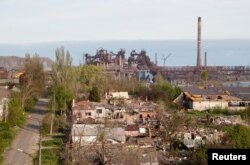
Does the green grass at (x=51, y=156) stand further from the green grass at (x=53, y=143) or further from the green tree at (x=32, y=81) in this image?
the green tree at (x=32, y=81)

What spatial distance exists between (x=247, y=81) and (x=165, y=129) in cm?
2573

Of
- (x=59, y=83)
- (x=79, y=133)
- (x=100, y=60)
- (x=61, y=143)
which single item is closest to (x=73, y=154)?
(x=79, y=133)

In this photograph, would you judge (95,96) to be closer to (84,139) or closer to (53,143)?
(53,143)

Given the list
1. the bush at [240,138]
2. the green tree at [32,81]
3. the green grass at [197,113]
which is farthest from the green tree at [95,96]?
the bush at [240,138]

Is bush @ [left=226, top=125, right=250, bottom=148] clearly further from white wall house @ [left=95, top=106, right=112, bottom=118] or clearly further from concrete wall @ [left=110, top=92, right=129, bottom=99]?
concrete wall @ [left=110, top=92, right=129, bottom=99]

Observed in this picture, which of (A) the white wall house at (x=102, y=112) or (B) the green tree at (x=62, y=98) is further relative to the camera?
(B) the green tree at (x=62, y=98)

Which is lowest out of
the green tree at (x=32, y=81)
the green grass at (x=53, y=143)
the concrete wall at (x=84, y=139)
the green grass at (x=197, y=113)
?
the green grass at (x=53, y=143)

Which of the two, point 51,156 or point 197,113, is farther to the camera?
point 197,113

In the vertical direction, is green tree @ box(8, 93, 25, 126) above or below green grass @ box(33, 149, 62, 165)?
above

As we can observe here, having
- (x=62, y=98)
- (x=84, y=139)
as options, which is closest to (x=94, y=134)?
(x=84, y=139)

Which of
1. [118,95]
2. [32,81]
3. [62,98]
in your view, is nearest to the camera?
[62,98]

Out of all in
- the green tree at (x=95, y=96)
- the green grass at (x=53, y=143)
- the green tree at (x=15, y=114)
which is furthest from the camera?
the green tree at (x=95, y=96)

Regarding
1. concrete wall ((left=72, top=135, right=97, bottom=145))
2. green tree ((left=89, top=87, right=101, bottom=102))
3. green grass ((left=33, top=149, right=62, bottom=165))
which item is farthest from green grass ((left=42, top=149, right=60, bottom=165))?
green tree ((left=89, top=87, right=101, bottom=102))

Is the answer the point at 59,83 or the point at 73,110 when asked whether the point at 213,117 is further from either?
the point at 59,83
